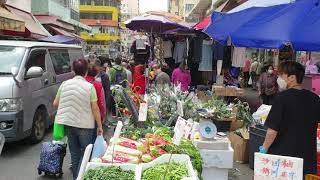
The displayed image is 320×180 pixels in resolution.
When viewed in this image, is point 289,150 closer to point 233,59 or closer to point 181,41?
point 233,59

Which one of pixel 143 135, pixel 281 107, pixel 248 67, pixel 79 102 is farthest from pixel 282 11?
pixel 248 67

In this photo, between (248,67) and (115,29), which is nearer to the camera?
(248,67)

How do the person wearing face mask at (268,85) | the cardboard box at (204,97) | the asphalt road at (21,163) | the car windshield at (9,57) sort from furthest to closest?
the person wearing face mask at (268,85), the cardboard box at (204,97), the car windshield at (9,57), the asphalt road at (21,163)

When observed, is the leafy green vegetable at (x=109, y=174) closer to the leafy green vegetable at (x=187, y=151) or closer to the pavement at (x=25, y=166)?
the leafy green vegetable at (x=187, y=151)

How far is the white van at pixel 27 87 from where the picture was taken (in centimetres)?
802

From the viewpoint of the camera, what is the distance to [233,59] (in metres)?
13.6

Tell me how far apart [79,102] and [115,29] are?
101 meters

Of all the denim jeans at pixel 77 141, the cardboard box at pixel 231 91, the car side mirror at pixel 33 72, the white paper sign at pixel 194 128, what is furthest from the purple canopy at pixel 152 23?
the denim jeans at pixel 77 141

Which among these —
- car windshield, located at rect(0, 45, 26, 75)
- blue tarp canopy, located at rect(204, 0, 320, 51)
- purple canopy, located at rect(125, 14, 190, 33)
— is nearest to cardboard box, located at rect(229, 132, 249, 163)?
blue tarp canopy, located at rect(204, 0, 320, 51)

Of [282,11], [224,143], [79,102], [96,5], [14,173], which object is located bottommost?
[14,173]

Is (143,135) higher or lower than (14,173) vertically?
higher

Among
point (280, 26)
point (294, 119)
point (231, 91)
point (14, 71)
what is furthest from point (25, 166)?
point (231, 91)

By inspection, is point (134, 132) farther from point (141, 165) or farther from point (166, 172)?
point (166, 172)

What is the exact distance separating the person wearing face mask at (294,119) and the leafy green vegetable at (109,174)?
1.61 m
